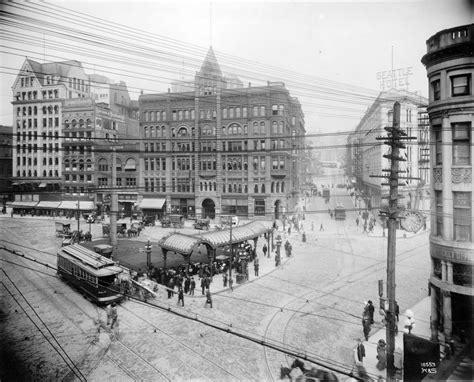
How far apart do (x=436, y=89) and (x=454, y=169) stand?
4056 mm

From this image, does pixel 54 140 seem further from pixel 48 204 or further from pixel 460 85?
pixel 460 85

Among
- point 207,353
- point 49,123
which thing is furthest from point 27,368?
point 49,123

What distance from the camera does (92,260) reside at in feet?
71.6

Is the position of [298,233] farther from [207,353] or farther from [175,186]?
[207,353]

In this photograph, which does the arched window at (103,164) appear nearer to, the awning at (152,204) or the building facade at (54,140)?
the building facade at (54,140)

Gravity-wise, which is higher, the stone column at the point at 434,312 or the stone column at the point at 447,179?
the stone column at the point at 447,179

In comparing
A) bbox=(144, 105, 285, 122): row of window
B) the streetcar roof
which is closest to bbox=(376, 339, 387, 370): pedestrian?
the streetcar roof

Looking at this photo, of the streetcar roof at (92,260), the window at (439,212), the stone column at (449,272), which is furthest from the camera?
the streetcar roof at (92,260)

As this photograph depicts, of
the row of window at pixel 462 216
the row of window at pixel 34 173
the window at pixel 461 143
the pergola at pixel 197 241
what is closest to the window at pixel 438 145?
the window at pixel 461 143

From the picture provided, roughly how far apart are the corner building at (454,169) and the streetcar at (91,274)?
55.6 feet

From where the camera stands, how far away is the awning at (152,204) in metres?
58.5

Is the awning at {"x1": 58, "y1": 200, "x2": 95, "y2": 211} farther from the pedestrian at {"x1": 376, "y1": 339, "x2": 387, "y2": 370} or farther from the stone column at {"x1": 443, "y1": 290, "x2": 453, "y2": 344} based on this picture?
the stone column at {"x1": 443, "y1": 290, "x2": 453, "y2": 344}

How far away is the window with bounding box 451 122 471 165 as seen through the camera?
15.5 metres

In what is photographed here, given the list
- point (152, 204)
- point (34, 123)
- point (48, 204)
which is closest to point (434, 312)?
point (152, 204)
